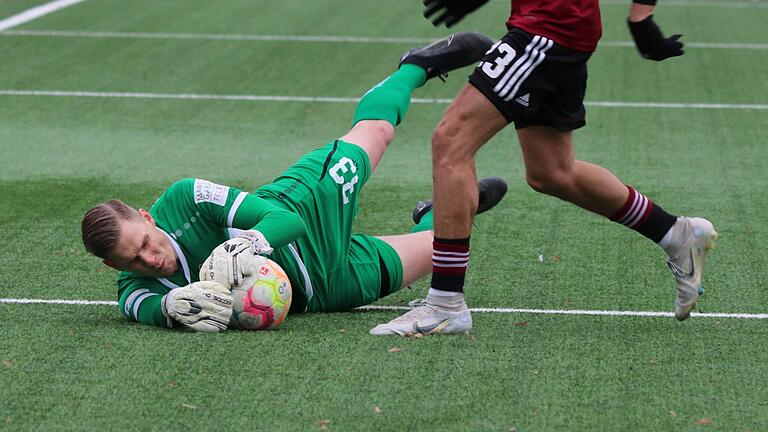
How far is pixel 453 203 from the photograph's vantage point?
175 inches

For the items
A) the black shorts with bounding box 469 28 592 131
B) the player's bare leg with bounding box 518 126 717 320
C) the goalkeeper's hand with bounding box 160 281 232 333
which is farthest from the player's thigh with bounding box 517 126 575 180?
the goalkeeper's hand with bounding box 160 281 232 333

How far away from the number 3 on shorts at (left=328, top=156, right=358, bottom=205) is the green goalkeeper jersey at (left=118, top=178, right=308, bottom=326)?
36 centimetres

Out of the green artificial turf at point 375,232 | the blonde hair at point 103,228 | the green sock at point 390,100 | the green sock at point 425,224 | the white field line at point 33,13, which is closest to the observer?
the green artificial turf at point 375,232

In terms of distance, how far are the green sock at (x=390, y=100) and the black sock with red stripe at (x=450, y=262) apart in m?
1.05

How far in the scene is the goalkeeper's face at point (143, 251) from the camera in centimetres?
438

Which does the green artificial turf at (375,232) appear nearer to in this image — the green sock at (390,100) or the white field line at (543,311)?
the white field line at (543,311)

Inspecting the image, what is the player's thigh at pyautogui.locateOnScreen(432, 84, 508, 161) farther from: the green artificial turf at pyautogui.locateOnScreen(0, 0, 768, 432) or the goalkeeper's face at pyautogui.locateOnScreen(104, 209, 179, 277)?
the goalkeeper's face at pyautogui.locateOnScreen(104, 209, 179, 277)

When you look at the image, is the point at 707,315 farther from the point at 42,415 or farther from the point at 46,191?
the point at 46,191

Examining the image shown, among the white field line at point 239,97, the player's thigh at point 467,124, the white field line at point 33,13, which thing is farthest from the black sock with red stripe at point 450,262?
the white field line at point 33,13

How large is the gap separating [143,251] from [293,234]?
21.8 inches

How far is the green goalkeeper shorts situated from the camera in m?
4.88

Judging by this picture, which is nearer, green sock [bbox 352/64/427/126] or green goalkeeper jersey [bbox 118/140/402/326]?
green goalkeeper jersey [bbox 118/140/402/326]

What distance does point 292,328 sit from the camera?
461cm

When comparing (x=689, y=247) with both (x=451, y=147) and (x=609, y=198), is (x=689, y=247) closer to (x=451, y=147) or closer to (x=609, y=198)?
(x=609, y=198)
